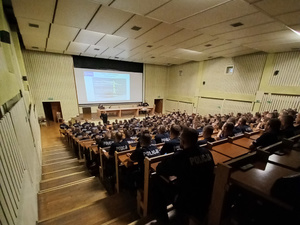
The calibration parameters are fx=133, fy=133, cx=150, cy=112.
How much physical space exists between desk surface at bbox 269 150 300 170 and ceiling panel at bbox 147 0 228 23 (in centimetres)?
304

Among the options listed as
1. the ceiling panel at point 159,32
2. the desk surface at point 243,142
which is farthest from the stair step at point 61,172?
the ceiling panel at point 159,32

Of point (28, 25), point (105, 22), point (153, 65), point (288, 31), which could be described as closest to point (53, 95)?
point (28, 25)

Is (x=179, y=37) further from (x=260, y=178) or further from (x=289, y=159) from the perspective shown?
(x=260, y=178)

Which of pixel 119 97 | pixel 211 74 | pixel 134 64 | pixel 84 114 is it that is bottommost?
pixel 84 114

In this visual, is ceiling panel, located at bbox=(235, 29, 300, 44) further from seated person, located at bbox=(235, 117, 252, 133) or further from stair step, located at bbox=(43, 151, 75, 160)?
stair step, located at bbox=(43, 151, 75, 160)

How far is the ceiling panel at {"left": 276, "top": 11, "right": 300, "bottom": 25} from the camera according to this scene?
110 inches

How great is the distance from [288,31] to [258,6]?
2581mm

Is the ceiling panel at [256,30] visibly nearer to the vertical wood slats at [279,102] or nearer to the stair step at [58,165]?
the vertical wood slats at [279,102]

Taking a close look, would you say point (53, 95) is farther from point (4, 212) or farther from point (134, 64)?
point (4, 212)

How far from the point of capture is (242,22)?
139 inches

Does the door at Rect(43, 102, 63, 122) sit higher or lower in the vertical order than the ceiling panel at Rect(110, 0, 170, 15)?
lower

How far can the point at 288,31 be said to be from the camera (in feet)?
13.2

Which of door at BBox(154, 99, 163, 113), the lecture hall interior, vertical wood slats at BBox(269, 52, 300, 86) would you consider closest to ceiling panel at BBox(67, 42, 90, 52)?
the lecture hall interior

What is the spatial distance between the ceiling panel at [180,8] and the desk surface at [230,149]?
2881mm
